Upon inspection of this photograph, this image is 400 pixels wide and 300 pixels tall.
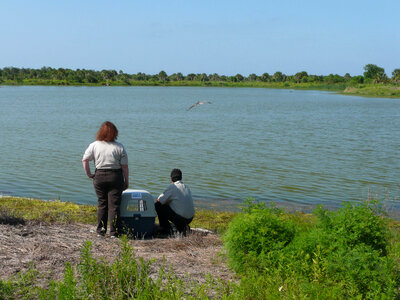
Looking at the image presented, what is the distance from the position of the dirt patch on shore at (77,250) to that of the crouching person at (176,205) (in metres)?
0.31

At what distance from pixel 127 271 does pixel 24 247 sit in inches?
74.3

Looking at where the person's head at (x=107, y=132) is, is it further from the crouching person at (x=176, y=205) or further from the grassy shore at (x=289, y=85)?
the grassy shore at (x=289, y=85)

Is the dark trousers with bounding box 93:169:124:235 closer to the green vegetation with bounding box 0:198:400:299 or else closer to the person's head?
the person's head

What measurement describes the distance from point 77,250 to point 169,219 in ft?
6.40

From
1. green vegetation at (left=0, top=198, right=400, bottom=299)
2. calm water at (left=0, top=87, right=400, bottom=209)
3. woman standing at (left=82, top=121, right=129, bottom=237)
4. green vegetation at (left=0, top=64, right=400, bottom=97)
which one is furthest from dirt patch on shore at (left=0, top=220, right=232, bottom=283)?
green vegetation at (left=0, top=64, right=400, bottom=97)

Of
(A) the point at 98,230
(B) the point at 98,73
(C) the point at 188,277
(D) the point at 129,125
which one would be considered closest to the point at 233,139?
(D) the point at 129,125

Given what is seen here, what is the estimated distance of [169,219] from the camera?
788cm

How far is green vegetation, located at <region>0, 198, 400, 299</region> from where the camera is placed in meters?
4.74

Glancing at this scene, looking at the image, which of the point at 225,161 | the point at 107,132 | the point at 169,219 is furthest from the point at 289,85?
the point at 107,132

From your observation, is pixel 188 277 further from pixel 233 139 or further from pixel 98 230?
pixel 233 139

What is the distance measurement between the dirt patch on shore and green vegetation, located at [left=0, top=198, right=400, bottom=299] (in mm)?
229

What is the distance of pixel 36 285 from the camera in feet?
16.5

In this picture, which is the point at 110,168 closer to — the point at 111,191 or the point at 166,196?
the point at 111,191

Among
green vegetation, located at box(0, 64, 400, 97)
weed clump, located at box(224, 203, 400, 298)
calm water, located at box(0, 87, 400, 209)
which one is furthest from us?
green vegetation, located at box(0, 64, 400, 97)
